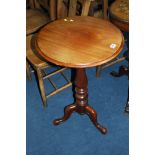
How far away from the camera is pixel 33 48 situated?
2.49 metres

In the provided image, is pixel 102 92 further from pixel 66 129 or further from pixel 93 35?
pixel 93 35

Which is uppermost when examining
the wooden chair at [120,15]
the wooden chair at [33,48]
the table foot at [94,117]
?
the wooden chair at [120,15]

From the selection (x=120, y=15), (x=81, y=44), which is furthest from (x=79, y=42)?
(x=120, y=15)

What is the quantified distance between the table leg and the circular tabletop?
286 millimetres

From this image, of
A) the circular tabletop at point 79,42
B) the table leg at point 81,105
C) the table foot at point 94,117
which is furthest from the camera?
the table foot at point 94,117

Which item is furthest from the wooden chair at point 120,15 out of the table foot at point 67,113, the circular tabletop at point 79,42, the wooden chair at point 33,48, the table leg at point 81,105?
the table foot at point 67,113

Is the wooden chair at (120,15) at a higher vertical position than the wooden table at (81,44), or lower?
higher

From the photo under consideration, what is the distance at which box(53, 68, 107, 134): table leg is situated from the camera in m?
2.19

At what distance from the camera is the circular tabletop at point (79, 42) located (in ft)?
5.87

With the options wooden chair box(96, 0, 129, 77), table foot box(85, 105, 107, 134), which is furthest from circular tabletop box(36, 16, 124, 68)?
table foot box(85, 105, 107, 134)

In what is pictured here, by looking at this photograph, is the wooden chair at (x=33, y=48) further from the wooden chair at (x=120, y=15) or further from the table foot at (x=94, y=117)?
the wooden chair at (x=120, y=15)
